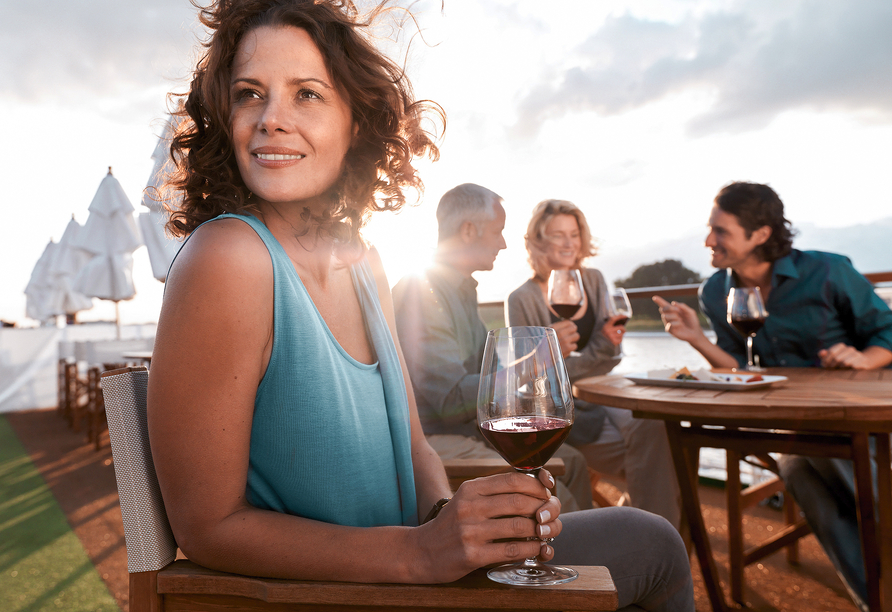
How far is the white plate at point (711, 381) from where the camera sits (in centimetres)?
161

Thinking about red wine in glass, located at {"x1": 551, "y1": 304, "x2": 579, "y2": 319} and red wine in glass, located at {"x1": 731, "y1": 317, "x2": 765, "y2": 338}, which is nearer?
red wine in glass, located at {"x1": 731, "y1": 317, "x2": 765, "y2": 338}

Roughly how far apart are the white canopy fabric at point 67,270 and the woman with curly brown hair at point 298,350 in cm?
802

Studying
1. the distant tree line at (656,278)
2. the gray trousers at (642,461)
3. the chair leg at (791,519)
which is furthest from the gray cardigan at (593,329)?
the chair leg at (791,519)

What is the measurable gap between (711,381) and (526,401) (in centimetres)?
128

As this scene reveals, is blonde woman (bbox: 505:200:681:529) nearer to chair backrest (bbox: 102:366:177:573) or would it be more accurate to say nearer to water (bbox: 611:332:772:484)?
water (bbox: 611:332:772:484)

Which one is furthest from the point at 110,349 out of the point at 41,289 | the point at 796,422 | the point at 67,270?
the point at 796,422

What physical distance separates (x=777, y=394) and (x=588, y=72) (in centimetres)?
694

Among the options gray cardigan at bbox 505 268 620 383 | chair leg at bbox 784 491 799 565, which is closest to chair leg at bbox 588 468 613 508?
gray cardigan at bbox 505 268 620 383

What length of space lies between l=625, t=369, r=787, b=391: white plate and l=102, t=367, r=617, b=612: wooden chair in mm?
1173

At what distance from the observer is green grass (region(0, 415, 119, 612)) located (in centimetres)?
219

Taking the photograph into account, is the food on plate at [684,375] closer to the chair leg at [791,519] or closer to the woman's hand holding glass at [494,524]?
the chair leg at [791,519]

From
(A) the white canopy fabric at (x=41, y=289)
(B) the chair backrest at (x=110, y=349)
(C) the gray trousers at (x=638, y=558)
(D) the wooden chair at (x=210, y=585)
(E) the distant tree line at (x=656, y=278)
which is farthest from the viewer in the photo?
(A) the white canopy fabric at (x=41, y=289)

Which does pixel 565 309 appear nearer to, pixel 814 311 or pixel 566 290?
pixel 566 290

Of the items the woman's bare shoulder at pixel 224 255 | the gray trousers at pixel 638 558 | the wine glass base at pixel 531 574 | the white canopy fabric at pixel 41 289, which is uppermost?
the white canopy fabric at pixel 41 289
